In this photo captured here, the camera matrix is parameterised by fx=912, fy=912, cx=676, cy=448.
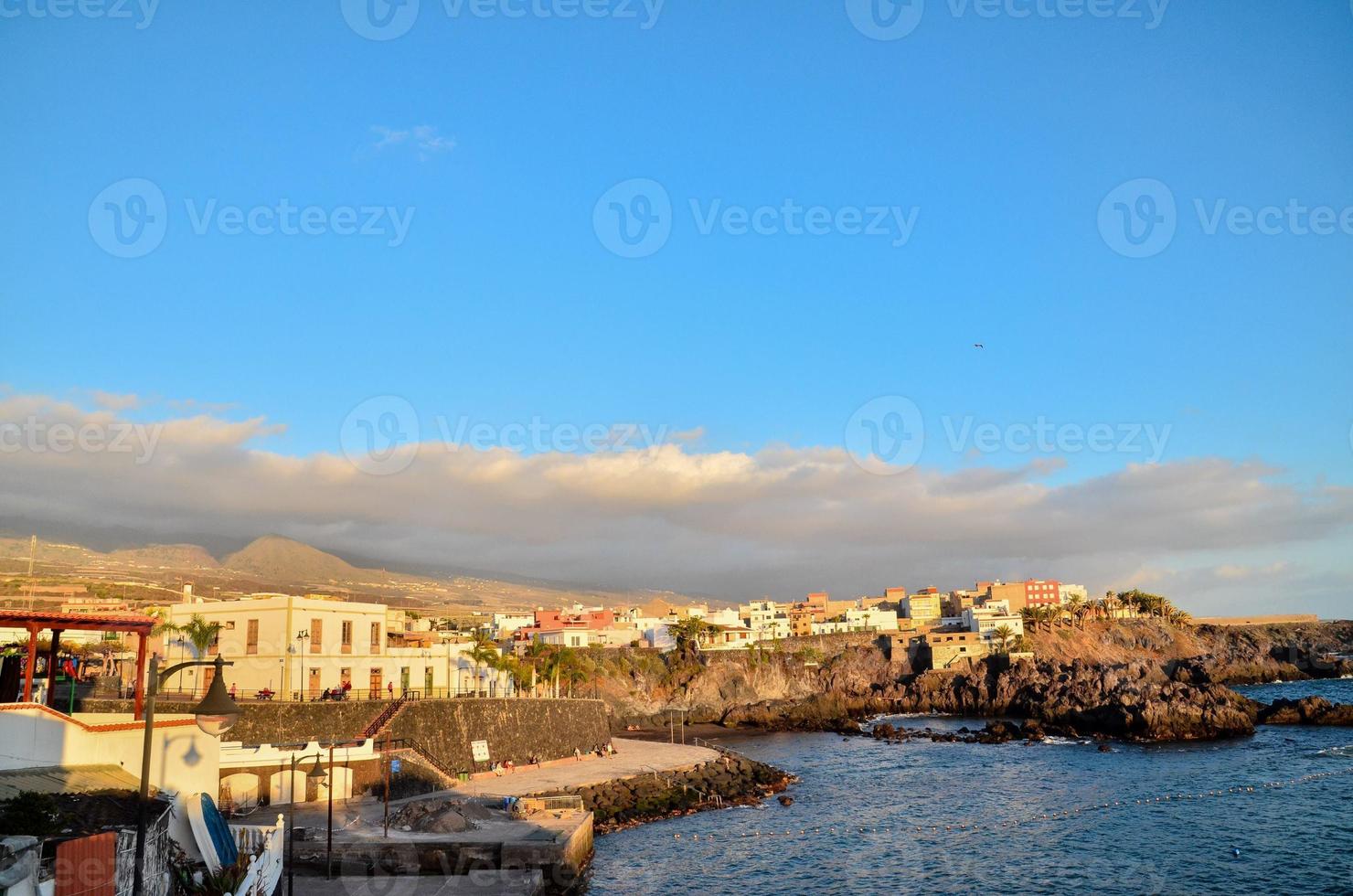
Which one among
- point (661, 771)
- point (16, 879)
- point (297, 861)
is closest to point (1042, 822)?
point (661, 771)

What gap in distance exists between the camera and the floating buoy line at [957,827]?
138 ft

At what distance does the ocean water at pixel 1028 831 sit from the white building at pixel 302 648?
20.0 m

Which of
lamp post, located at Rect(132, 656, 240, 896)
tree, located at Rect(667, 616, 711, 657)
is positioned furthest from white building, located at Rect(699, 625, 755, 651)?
lamp post, located at Rect(132, 656, 240, 896)

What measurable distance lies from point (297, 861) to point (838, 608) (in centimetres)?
16340

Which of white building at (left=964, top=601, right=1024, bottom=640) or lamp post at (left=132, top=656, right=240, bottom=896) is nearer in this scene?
lamp post at (left=132, top=656, right=240, bottom=896)

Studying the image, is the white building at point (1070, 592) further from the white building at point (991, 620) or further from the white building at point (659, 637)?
the white building at point (659, 637)

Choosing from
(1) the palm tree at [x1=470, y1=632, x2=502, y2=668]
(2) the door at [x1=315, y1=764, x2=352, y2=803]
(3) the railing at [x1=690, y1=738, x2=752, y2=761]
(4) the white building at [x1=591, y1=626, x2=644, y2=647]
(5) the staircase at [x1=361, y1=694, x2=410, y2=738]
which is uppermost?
(1) the palm tree at [x1=470, y1=632, x2=502, y2=668]

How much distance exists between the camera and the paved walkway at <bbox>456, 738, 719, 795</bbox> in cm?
4522

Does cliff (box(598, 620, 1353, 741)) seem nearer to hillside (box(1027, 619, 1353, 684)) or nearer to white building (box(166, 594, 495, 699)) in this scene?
hillside (box(1027, 619, 1353, 684))

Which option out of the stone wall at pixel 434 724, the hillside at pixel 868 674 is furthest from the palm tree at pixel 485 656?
the hillside at pixel 868 674

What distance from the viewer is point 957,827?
145 feet

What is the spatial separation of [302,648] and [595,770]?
17943 mm

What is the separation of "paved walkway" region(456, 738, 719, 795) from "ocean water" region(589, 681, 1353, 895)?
5.98m

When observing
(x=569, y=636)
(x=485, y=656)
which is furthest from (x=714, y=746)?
(x=569, y=636)
